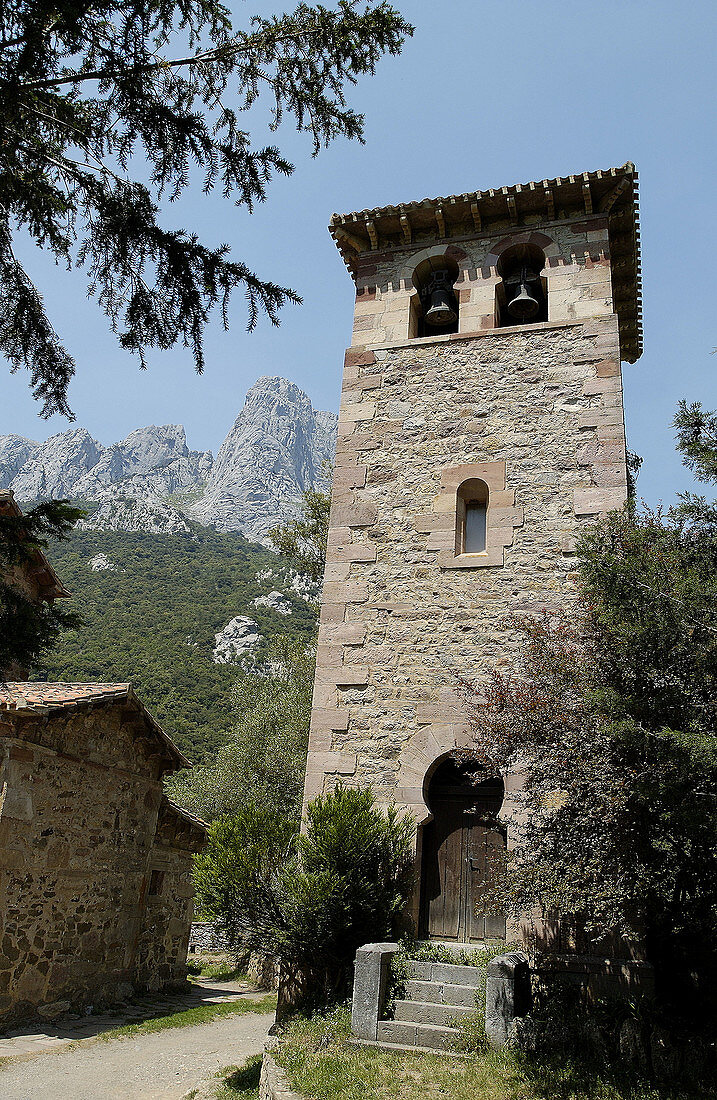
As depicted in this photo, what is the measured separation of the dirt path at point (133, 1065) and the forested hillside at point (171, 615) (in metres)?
13.6

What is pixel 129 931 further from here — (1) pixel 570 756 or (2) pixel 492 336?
(2) pixel 492 336

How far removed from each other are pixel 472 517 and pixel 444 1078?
253 inches

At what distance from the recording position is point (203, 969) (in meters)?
19.4

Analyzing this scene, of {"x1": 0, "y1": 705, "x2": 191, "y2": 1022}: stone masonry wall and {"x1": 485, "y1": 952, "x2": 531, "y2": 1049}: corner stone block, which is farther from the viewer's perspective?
{"x1": 0, "y1": 705, "x2": 191, "y2": 1022}: stone masonry wall

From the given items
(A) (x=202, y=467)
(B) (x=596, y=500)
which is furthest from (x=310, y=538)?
(A) (x=202, y=467)

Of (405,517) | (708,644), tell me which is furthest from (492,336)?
(708,644)

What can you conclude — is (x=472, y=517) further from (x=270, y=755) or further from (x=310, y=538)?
(x=270, y=755)

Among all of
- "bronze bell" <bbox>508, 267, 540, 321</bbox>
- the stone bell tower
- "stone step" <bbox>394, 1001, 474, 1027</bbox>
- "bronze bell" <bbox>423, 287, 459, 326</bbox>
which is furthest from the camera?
"bronze bell" <bbox>423, 287, 459, 326</bbox>

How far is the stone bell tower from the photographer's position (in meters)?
9.08

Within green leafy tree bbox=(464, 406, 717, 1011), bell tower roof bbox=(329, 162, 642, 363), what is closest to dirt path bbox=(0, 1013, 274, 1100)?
green leafy tree bbox=(464, 406, 717, 1011)

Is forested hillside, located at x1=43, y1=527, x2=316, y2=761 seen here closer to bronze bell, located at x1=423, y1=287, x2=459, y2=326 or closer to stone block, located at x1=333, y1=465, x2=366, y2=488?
stone block, located at x1=333, y1=465, x2=366, y2=488

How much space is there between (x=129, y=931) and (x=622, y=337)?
43.6 ft

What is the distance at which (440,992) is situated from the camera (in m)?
7.25

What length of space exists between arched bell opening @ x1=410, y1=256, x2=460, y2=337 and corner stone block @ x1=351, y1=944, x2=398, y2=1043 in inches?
338
